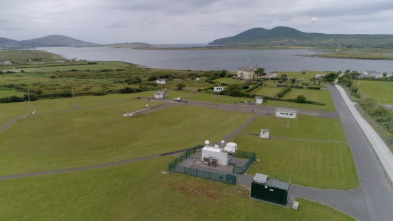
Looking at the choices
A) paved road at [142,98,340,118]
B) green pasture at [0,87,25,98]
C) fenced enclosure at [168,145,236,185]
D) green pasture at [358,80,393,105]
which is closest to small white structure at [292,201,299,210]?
fenced enclosure at [168,145,236,185]

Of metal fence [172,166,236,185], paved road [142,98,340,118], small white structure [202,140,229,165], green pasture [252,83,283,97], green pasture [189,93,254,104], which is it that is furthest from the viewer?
green pasture [252,83,283,97]

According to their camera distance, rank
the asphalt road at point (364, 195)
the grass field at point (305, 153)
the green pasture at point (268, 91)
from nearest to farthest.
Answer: the asphalt road at point (364, 195) → the grass field at point (305, 153) → the green pasture at point (268, 91)

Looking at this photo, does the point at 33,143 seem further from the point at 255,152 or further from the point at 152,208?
the point at 255,152

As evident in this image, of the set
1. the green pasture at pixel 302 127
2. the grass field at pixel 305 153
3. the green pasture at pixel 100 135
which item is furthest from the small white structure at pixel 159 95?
the grass field at pixel 305 153

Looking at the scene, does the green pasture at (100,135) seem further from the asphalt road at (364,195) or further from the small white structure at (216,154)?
the asphalt road at (364,195)

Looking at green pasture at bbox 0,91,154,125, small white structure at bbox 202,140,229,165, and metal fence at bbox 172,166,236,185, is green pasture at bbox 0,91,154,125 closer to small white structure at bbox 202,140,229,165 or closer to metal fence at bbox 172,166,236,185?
metal fence at bbox 172,166,236,185

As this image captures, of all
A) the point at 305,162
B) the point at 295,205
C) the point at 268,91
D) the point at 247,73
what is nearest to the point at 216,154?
the point at 295,205

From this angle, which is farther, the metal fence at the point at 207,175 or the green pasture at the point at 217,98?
the green pasture at the point at 217,98
